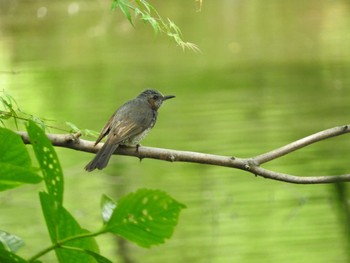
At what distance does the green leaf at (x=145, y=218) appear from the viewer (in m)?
0.69

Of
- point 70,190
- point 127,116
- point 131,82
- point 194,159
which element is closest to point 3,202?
point 70,190

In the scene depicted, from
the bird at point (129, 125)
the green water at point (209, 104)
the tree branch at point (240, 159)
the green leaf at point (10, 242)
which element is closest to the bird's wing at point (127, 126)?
the bird at point (129, 125)

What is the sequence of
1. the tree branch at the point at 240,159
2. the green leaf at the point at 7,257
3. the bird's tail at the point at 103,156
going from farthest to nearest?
1. the bird's tail at the point at 103,156
2. the tree branch at the point at 240,159
3. the green leaf at the point at 7,257

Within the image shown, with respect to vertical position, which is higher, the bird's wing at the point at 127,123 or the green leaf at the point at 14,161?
the green leaf at the point at 14,161

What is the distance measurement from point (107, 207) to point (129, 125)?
9.40 feet

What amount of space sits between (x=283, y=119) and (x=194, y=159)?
8446 mm

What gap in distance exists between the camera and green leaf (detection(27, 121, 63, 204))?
2.25 feet

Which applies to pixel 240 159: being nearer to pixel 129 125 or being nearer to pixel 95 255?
pixel 95 255

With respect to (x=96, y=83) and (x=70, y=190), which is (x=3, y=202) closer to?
(x=70, y=190)

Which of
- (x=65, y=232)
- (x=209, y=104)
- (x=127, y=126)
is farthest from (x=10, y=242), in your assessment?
(x=209, y=104)

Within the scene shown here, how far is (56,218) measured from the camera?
0.69 meters

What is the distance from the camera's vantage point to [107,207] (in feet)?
2.38

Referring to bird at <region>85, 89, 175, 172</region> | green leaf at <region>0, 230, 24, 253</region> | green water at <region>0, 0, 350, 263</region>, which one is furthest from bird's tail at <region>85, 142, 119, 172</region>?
green leaf at <region>0, 230, 24, 253</region>

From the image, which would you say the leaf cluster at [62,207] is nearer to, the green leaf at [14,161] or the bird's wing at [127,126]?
the green leaf at [14,161]
